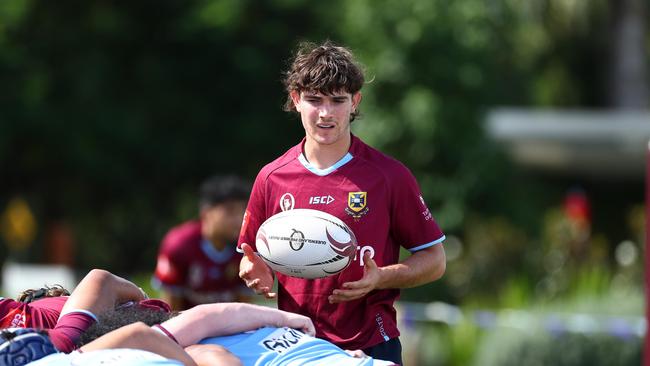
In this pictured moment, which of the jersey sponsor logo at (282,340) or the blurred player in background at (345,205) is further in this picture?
the blurred player in background at (345,205)

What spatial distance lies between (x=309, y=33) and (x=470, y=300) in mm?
10169

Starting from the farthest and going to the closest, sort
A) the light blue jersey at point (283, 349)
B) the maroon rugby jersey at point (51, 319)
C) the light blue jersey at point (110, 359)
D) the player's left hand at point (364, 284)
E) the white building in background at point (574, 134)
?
the white building in background at point (574, 134), the player's left hand at point (364, 284), the maroon rugby jersey at point (51, 319), the light blue jersey at point (283, 349), the light blue jersey at point (110, 359)

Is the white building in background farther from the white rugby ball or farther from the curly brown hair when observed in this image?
the white rugby ball

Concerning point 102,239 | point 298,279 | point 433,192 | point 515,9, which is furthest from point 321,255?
point 515,9

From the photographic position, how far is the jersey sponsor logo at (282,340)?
491cm

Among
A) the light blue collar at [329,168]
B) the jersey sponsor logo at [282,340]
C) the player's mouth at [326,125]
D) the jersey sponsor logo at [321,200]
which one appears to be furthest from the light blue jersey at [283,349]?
the player's mouth at [326,125]

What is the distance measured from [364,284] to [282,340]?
Answer: 533mm

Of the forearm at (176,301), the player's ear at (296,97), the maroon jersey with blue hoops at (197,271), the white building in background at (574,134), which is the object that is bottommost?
the forearm at (176,301)

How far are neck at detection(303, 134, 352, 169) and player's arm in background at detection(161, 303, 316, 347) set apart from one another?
826 millimetres

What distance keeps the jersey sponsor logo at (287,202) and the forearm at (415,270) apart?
0.52 m

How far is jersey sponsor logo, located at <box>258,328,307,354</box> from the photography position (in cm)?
491

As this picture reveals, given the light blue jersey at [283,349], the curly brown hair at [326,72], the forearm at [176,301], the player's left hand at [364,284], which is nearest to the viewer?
the light blue jersey at [283,349]

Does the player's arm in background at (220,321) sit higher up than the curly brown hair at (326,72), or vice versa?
the curly brown hair at (326,72)

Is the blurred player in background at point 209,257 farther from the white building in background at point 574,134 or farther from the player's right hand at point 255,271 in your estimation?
the white building in background at point 574,134
